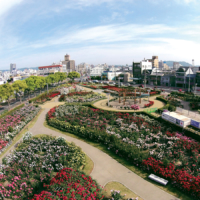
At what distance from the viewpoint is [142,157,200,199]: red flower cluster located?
11133 mm

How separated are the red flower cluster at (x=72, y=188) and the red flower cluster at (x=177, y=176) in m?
4.90

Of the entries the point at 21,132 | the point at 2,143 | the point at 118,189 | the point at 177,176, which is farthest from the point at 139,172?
the point at 21,132

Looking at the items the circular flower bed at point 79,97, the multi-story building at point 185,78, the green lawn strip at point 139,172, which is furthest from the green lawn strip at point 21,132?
the multi-story building at point 185,78

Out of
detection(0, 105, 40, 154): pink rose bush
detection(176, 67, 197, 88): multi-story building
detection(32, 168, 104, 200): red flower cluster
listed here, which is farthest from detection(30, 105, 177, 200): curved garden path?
detection(176, 67, 197, 88): multi-story building

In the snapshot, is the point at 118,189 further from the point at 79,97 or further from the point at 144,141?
the point at 79,97

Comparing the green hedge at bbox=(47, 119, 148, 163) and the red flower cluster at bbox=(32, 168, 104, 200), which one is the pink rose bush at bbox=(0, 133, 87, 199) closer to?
the red flower cluster at bbox=(32, 168, 104, 200)

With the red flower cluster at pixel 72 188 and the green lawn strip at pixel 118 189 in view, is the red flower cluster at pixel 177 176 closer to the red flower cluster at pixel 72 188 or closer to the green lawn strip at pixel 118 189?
the green lawn strip at pixel 118 189

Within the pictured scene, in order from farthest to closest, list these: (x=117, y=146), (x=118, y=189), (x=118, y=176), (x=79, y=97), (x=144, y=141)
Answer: (x=79, y=97)
(x=144, y=141)
(x=117, y=146)
(x=118, y=176)
(x=118, y=189)

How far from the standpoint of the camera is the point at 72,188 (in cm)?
1023

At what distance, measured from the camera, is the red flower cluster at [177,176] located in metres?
11.1

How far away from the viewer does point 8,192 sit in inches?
449

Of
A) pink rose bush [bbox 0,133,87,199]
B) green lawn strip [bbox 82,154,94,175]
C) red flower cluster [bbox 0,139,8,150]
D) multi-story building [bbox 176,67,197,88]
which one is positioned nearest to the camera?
pink rose bush [bbox 0,133,87,199]

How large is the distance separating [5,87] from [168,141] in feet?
123

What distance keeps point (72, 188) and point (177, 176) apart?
24.1 feet
